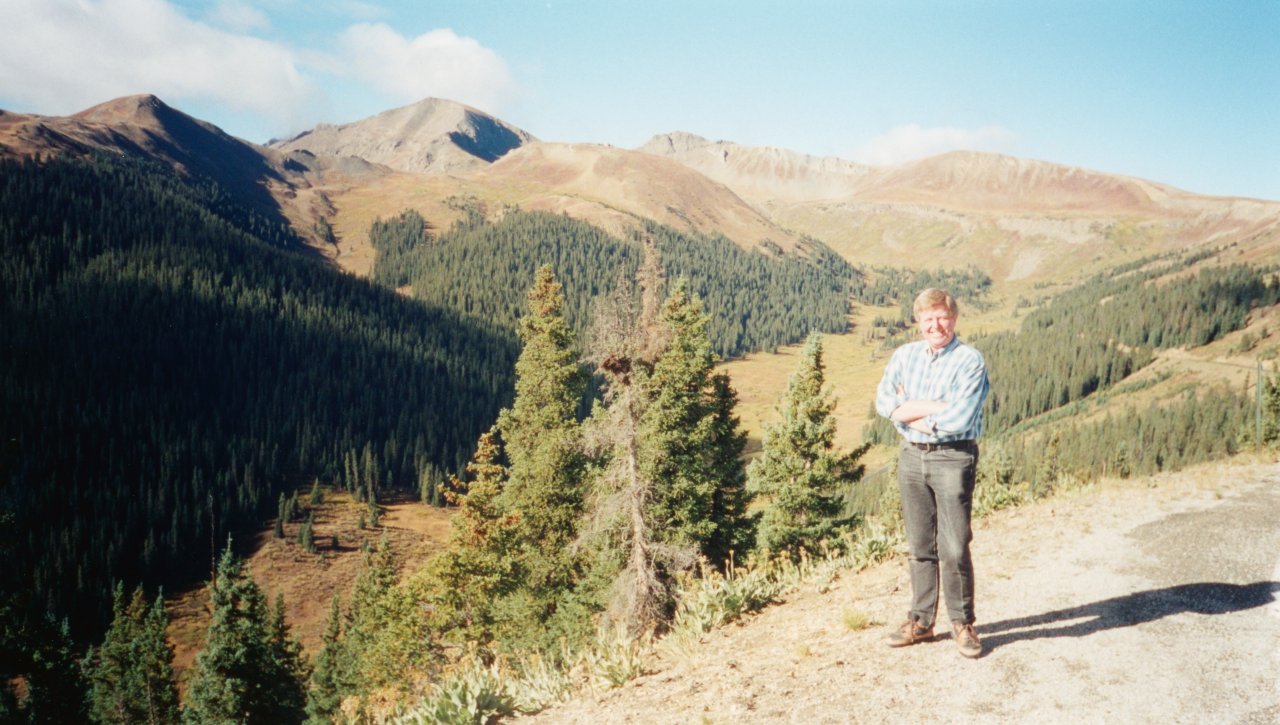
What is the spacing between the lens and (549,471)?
22203mm

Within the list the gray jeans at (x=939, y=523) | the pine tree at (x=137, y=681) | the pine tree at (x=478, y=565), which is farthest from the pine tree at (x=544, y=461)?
the pine tree at (x=137, y=681)

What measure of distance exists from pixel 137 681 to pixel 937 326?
6303cm

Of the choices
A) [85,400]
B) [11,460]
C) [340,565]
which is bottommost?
[340,565]

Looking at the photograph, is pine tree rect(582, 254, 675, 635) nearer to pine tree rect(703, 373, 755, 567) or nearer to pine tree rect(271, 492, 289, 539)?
pine tree rect(703, 373, 755, 567)

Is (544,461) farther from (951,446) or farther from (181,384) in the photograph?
(181,384)

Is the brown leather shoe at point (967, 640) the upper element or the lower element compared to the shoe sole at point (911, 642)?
upper

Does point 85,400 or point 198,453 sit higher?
point 85,400

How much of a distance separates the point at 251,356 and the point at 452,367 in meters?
49.5

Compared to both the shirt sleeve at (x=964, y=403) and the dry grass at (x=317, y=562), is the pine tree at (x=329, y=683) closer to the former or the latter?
the dry grass at (x=317, y=562)

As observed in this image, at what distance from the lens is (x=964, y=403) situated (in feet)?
18.2

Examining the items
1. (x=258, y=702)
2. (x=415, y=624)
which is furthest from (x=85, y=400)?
(x=415, y=624)

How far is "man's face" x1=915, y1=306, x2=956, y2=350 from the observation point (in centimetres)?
591

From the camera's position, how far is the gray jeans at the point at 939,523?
5.66 meters

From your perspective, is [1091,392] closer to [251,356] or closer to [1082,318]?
[1082,318]
